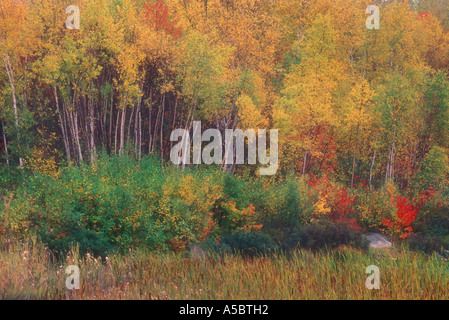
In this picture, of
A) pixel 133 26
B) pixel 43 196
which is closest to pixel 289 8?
pixel 133 26

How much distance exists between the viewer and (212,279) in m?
8.62

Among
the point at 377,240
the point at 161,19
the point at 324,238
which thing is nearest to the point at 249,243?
the point at 324,238

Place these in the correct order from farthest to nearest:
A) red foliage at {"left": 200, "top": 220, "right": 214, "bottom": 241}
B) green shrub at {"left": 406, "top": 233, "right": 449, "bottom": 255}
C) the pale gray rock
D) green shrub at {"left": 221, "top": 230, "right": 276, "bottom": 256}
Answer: the pale gray rock < green shrub at {"left": 406, "top": 233, "right": 449, "bottom": 255} < red foliage at {"left": 200, "top": 220, "right": 214, "bottom": 241} < green shrub at {"left": 221, "top": 230, "right": 276, "bottom": 256}

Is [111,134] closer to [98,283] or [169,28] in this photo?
[169,28]

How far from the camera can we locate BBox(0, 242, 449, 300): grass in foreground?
7.79m

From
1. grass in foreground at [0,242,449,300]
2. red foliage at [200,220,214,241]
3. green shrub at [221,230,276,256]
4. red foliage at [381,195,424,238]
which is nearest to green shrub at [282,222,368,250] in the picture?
green shrub at [221,230,276,256]

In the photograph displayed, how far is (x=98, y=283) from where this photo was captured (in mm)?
8141

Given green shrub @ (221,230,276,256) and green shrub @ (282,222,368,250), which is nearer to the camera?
green shrub @ (221,230,276,256)

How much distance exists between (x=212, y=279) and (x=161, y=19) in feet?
79.2

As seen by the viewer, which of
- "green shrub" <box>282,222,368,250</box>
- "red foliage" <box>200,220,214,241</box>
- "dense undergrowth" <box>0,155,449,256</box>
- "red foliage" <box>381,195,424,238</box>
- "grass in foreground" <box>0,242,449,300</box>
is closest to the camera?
"grass in foreground" <box>0,242,449,300</box>

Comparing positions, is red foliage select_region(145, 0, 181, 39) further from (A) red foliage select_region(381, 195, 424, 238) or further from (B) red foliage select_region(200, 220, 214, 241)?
(A) red foliage select_region(381, 195, 424, 238)

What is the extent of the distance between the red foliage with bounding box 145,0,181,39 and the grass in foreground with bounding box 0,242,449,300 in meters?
21.5

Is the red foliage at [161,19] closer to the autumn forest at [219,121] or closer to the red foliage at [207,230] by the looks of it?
the autumn forest at [219,121]
